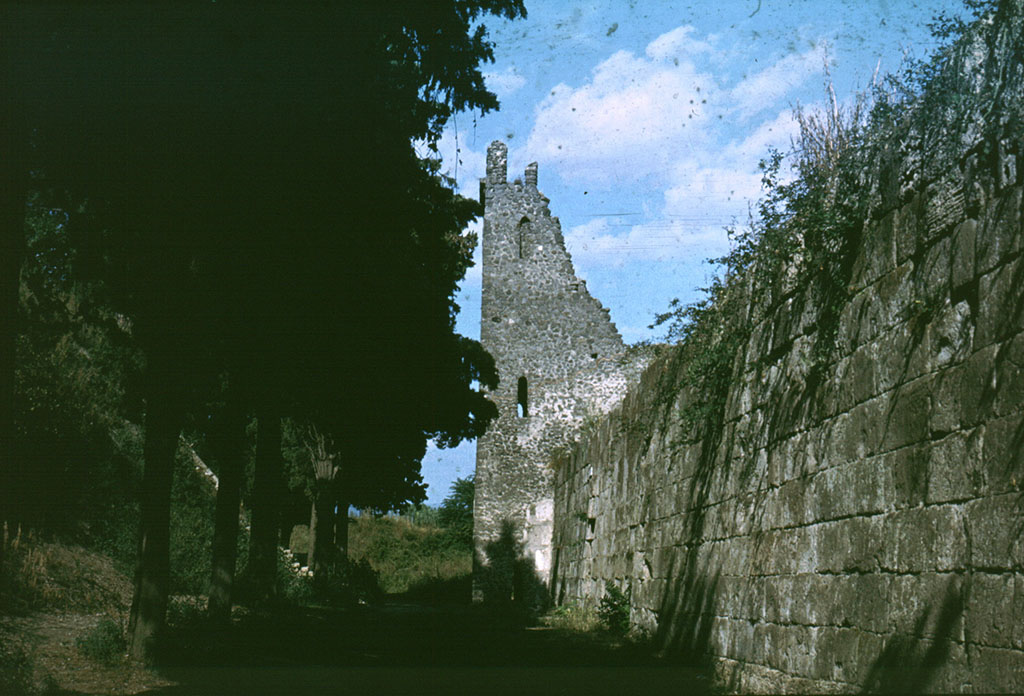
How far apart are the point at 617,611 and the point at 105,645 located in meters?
6.01

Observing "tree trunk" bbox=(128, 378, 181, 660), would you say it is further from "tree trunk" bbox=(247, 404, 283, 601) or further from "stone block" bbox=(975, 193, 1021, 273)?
"stone block" bbox=(975, 193, 1021, 273)

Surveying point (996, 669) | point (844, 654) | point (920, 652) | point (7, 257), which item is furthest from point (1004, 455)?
point (7, 257)

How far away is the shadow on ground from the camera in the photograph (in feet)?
23.7

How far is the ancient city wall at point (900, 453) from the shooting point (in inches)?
164

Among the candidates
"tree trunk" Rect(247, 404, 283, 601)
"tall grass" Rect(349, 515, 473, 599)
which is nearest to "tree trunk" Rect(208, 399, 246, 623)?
"tree trunk" Rect(247, 404, 283, 601)

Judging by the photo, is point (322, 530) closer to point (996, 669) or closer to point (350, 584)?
point (350, 584)

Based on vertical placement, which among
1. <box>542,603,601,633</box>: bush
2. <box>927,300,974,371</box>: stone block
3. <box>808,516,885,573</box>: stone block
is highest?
<box>927,300,974,371</box>: stone block

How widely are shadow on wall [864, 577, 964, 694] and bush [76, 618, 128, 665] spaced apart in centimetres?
624

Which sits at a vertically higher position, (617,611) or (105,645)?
(617,611)

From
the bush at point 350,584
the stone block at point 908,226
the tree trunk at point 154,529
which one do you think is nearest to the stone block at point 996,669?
the stone block at point 908,226

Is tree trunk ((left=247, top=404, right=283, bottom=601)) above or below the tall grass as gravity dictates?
above

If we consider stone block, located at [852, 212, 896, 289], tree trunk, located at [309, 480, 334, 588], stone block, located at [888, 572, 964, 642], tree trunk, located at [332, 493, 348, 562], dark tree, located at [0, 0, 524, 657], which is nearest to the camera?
stone block, located at [888, 572, 964, 642]

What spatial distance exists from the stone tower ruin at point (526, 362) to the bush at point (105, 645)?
18.0 meters

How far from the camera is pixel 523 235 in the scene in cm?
2880
